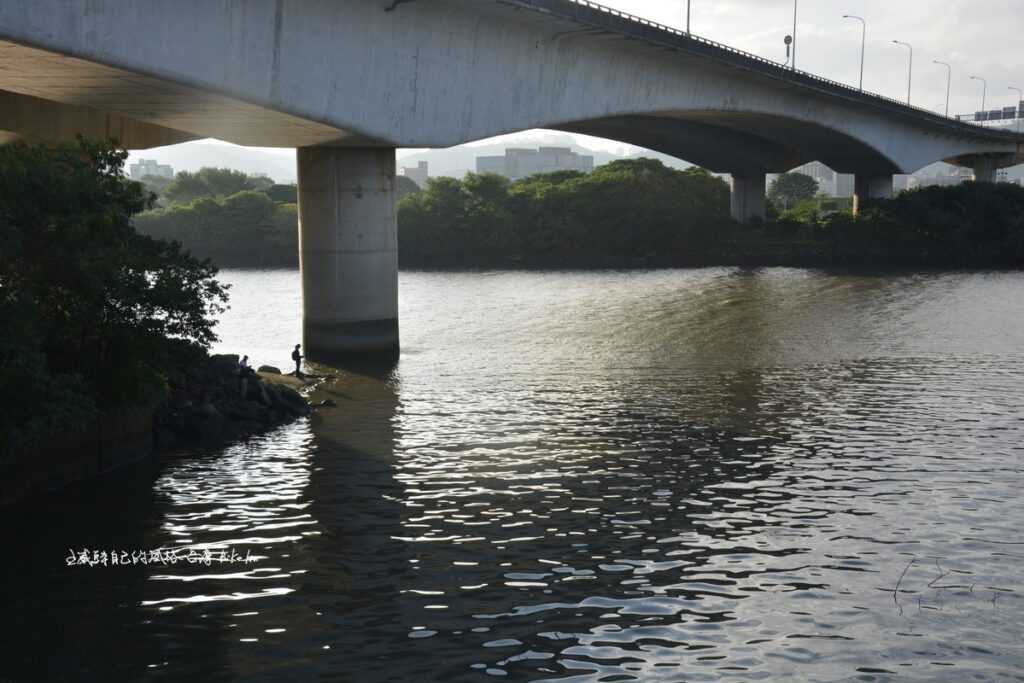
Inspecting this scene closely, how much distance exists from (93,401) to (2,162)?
6183 millimetres

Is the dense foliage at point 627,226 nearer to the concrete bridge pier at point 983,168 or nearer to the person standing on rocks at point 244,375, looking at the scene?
the concrete bridge pier at point 983,168

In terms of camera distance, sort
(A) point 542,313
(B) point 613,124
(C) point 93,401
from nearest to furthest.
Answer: (C) point 93,401
(A) point 542,313
(B) point 613,124

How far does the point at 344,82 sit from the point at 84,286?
49.8 feet

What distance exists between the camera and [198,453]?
88.6 feet

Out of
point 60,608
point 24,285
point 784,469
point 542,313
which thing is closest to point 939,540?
point 784,469

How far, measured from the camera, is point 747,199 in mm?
102500

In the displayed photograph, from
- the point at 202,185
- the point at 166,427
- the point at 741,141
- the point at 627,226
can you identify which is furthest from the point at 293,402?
the point at 202,185

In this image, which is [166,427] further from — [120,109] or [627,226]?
[627,226]

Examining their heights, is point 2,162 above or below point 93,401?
above

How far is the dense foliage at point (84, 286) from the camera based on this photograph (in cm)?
2238

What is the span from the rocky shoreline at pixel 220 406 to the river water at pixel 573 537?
1213 mm

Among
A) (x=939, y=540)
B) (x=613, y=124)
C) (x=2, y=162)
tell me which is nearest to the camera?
(x=939, y=540)

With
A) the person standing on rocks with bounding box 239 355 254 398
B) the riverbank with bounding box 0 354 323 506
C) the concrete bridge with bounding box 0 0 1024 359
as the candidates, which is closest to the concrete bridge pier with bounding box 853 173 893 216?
the concrete bridge with bounding box 0 0 1024 359

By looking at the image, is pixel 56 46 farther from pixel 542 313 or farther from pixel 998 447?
pixel 542 313
